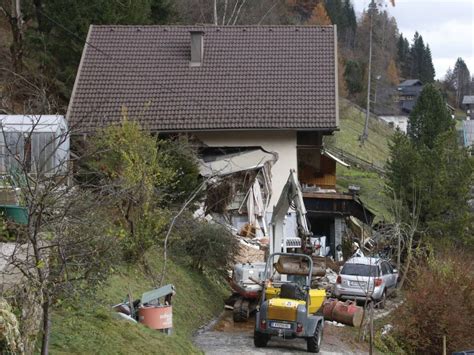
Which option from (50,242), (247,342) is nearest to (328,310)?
(247,342)

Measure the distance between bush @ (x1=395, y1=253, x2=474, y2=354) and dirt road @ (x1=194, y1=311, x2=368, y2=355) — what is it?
7.66 ft

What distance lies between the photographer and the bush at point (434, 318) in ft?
75.9

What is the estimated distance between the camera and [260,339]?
1784 cm

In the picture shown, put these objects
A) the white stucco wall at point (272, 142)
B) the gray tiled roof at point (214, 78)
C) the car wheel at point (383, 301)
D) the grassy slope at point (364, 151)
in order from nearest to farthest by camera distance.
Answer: the car wheel at point (383, 301), the gray tiled roof at point (214, 78), the white stucco wall at point (272, 142), the grassy slope at point (364, 151)

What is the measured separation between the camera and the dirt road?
1750 centimetres

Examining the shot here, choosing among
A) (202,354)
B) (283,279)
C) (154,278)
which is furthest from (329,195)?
(202,354)

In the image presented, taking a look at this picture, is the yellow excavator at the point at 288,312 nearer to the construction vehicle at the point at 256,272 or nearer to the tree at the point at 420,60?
the construction vehicle at the point at 256,272

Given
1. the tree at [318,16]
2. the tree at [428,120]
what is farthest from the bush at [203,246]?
the tree at [318,16]

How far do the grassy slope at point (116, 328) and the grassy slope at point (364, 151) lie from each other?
21635 millimetres

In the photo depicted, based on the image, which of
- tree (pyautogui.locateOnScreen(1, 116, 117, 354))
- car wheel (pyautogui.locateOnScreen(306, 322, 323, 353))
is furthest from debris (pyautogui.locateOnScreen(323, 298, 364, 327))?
tree (pyautogui.locateOnScreen(1, 116, 117, 354))

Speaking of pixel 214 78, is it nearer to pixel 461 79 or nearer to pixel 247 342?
pixel 247 342

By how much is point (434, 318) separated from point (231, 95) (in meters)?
12.9

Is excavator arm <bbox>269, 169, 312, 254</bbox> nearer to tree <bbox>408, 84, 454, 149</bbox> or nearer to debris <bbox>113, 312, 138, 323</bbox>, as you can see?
debris <bbox>113, 312, 138, 323</bbox>

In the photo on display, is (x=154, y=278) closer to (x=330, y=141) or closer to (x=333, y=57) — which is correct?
(x=333, y=57)
